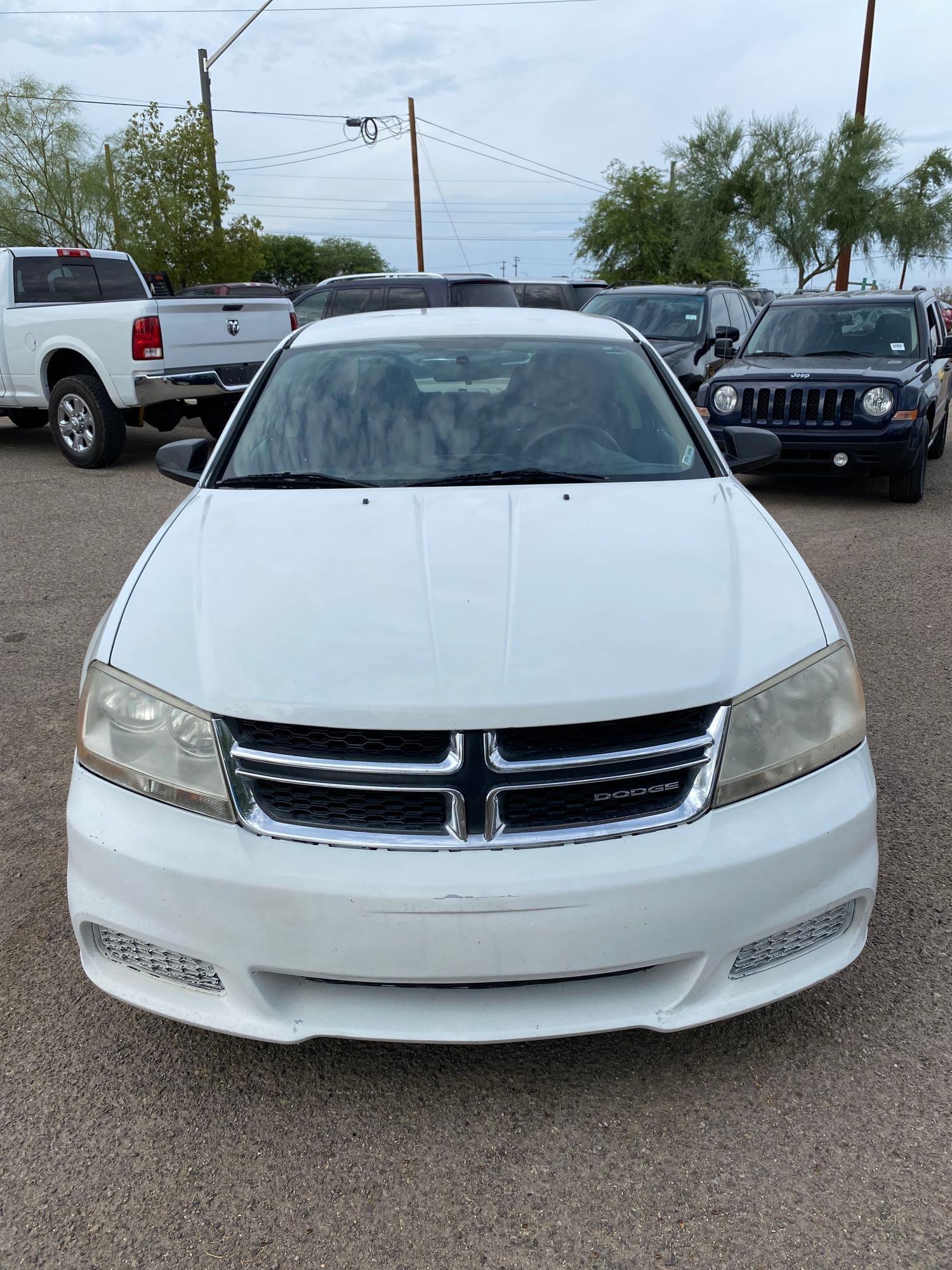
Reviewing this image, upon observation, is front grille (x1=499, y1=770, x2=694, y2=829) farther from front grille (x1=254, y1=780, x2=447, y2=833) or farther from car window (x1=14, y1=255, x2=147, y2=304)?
car window (x1=14, y1=255, x2=147, y2=304)

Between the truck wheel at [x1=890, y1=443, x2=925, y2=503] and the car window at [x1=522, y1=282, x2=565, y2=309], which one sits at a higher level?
the car window at [x1=522, y1=282, x2=565, y2=309]

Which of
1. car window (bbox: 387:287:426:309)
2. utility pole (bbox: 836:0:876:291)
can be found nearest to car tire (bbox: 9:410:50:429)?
car window (bbox: 387:287:426:309)

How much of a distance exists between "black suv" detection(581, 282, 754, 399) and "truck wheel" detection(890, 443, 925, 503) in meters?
2.80

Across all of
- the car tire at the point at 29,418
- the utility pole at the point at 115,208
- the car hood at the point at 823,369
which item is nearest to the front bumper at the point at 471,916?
the car hood at the point at 823,369

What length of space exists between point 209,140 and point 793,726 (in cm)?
2375

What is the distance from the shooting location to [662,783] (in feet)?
6.80

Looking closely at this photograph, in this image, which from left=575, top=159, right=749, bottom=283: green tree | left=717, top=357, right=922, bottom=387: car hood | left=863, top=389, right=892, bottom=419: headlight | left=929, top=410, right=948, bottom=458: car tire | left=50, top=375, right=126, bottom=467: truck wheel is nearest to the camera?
left=863, top=389, right=892, bottom=419: headlight

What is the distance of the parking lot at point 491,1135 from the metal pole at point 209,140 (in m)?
21.8

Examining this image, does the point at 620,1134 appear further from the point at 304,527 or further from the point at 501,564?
the point at 304,527

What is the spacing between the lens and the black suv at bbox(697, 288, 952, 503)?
8.20m

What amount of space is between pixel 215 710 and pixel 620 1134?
119 centimetres

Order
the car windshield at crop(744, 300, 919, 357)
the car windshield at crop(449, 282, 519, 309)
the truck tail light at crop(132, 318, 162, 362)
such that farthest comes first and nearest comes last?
the car windshield at crop(449, 282, 519, 309)
the truck tail light at crop(132, 318, 162, 362)
the car windshield at crop(744, 300, 919, 357)

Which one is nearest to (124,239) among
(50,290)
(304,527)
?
(50,290)

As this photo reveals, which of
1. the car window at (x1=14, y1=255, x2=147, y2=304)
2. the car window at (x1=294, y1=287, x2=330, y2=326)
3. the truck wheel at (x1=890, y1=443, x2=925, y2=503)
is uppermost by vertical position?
the car window at (x1=14, y1=255, x2=147, y2=304)
